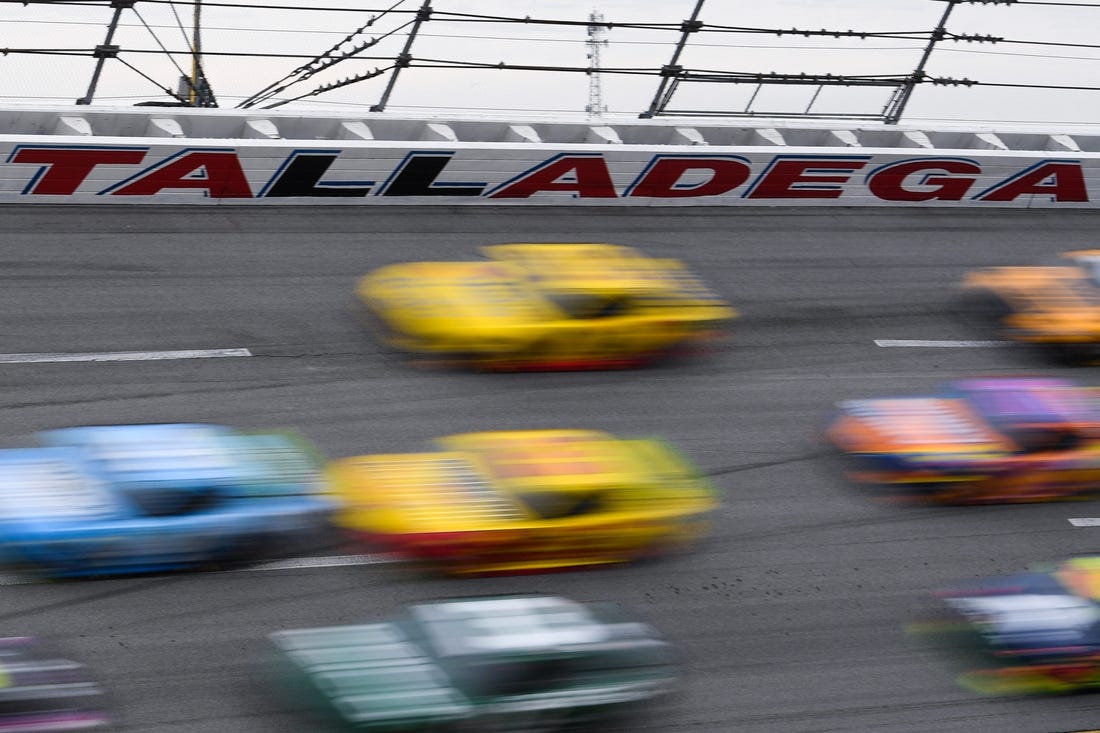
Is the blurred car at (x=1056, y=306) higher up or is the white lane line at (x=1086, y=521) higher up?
the blurred car at (x=1056, y=306)

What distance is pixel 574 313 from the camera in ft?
37.7

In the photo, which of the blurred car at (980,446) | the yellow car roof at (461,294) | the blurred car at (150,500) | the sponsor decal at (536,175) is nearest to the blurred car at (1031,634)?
the blurred car at (980,446)

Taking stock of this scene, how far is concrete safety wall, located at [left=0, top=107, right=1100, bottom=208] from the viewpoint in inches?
515

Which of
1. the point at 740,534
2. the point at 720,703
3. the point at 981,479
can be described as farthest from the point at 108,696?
Result: the point at 981,479

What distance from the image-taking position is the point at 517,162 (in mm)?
14672

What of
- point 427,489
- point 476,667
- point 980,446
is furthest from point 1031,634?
point 427,489

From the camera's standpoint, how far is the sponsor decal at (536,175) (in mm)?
12969

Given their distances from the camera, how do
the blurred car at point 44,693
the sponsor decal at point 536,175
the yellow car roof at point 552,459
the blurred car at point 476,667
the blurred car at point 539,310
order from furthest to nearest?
1. the sponsor decal at point 536,175
2. the blurred car at point 539,310
3. the yellow car roof at point 552,459
4. the blurred car at point 476,667
5. the blurred car at point 44,693

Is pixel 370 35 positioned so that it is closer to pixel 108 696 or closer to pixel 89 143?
pixel 89 143

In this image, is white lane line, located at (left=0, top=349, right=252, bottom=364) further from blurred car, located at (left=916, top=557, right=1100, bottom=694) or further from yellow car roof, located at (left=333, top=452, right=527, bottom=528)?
blurred car, located at (left=916, top=557, right=1100, bottom=694)

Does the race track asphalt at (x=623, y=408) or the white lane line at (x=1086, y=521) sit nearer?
the race track asphalt at (x=623, y=408)

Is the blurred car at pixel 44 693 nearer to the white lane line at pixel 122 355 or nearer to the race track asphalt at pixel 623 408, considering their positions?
the race track asphalt at pixel 623 408

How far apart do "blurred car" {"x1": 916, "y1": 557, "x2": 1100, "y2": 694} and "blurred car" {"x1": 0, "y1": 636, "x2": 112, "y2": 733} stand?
5148 mm

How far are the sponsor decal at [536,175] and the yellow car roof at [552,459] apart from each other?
193 inches
